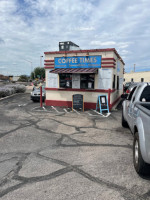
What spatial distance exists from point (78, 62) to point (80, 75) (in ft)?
3.00

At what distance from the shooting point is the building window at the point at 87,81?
11.1 meters

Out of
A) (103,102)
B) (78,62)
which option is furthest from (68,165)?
(78,62)

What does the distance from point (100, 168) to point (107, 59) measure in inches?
320

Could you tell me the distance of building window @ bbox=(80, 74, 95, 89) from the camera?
1112cm

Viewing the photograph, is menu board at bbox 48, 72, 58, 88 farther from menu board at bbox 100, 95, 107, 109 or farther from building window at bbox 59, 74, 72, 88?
menu board at bbox 100, 95, 107, 109

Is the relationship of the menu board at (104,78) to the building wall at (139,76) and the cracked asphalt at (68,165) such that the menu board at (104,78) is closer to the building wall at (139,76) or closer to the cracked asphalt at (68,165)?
the cracked asphalt at (68,165)

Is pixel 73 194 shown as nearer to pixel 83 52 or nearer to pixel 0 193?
pixel 0 193

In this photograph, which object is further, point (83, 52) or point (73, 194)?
point (83, 52)

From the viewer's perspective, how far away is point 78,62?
36.4ft

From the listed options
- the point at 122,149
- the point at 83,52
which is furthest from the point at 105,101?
the point at 122,149

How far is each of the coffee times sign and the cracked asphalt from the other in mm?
Answer: 5424

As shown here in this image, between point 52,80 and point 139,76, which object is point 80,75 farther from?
point 139,76

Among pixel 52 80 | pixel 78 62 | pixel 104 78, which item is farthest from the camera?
pixel 52 80

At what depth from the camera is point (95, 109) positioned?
11141 mm
